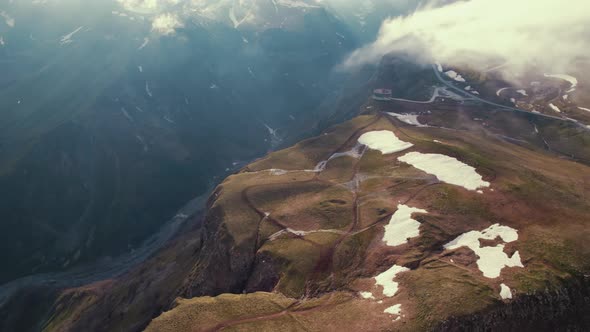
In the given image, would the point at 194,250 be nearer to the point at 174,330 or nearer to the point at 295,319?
the point at 174,330

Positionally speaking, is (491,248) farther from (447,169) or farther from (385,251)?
A: (447,169)

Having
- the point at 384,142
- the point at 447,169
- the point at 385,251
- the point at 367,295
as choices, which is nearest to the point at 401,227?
the point at 385,251

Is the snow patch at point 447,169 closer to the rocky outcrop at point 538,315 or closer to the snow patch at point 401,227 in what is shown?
the snow patch at point 401,227

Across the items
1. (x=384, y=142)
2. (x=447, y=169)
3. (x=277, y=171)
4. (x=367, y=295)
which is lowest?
(x=384, y=142)

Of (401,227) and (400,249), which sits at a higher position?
(400,249)

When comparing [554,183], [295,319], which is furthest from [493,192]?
[295,319]

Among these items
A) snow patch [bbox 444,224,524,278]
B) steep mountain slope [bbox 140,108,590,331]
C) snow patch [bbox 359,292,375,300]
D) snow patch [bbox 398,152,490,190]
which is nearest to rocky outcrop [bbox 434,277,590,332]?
steep mountain slope [bbox 140,108,590,331]
